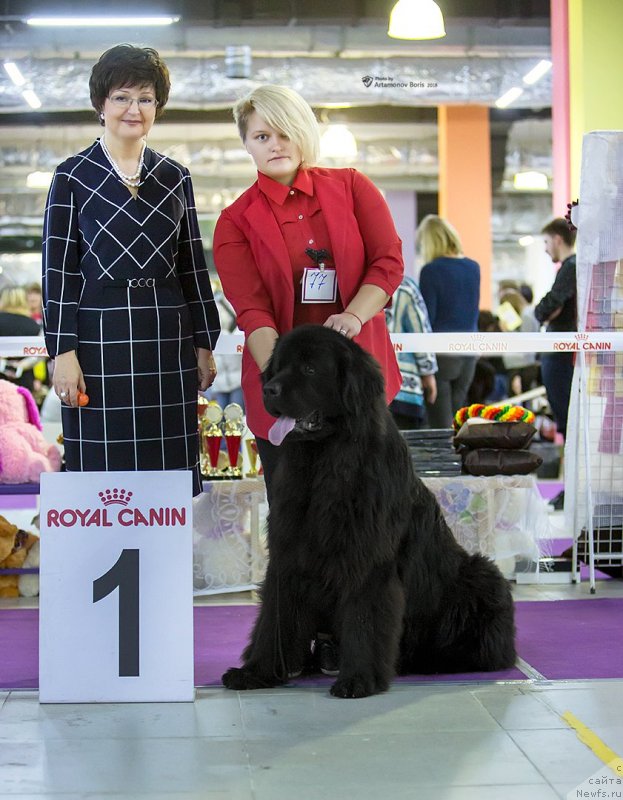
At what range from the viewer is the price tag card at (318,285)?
10.2 feet

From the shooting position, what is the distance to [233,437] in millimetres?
4723

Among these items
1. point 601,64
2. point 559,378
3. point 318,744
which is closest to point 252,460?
point 318,744

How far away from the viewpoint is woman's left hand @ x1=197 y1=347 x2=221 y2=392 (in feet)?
11.1

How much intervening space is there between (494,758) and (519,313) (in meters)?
9.62

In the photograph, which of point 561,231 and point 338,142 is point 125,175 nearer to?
point 561,231

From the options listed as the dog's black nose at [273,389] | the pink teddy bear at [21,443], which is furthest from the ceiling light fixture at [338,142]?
the dog's black nose at [273,389]

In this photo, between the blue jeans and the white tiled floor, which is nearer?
the white tiled floor

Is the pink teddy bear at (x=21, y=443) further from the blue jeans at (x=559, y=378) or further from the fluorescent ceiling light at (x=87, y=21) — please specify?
the fluorescent ceiling light at (x=87, y=21)

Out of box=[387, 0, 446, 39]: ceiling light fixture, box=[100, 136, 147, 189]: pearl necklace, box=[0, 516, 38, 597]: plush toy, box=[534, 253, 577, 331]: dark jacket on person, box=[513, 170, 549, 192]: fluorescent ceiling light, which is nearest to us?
box=[100, 136, 147, 189]: pearl necklace

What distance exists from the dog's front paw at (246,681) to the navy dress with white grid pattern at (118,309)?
617 millimetres

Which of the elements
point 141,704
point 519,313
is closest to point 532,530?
point 141,704

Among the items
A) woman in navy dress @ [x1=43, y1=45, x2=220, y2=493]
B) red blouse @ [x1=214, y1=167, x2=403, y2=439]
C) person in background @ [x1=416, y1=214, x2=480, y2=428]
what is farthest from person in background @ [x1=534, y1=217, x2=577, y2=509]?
woman in navy dress @ [x1=43, y1=45, x2=220, y2=493]

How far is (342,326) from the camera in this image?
2.94 meters

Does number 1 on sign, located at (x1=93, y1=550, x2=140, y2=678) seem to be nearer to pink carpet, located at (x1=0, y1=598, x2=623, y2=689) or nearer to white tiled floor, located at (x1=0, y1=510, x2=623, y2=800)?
white tiled floor, located at (x1=0, y1=510, x2=623, y2=800)
